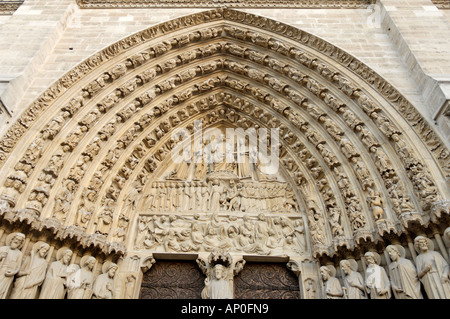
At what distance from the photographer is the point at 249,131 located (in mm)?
7031

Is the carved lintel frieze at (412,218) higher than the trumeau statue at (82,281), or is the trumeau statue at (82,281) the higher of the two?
the carved lintel frieze at (412,218)

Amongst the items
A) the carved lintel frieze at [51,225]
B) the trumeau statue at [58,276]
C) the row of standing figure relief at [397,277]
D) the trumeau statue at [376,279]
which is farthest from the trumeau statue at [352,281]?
the carved lintel frieze at [51,225]

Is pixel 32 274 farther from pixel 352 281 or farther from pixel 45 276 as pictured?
pixel 352 281

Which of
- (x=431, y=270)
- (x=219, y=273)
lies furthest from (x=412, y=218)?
(x=219, y=273)

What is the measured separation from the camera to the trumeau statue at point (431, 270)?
3791 millimetres

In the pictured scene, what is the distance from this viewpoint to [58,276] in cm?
430

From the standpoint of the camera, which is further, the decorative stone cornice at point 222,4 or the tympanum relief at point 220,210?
the decorative stone cornice at point 222,4

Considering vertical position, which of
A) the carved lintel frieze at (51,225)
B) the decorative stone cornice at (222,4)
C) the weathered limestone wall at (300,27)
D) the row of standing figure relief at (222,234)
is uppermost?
the decorative stone cornice at (222,4)

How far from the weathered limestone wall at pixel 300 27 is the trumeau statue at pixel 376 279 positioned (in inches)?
87.2

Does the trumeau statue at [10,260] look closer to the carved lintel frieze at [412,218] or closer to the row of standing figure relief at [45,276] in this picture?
the row of standing figure relief at [45,276]
